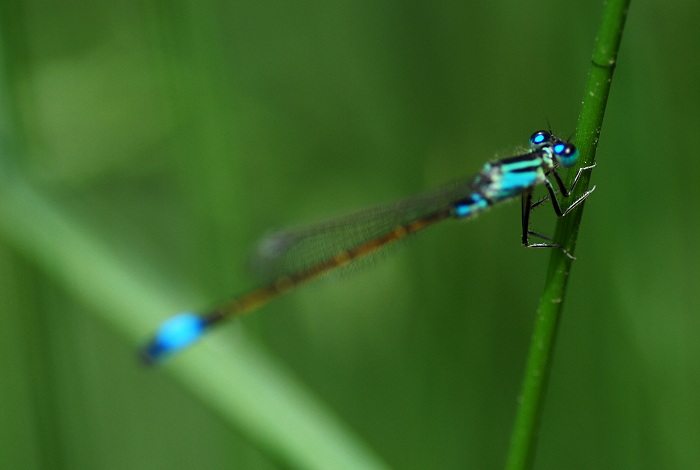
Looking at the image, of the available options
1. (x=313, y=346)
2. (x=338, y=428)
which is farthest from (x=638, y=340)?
(x=313, y=346)

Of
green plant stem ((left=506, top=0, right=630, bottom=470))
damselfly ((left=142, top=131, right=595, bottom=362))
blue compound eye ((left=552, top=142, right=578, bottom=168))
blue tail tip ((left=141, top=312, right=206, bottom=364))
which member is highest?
damselfly ((left=142, top=131, right=595, bottom=362))

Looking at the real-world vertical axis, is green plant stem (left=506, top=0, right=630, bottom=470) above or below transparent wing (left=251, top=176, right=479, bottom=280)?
below

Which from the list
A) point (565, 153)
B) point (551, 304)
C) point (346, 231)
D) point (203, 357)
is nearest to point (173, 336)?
point (203, 357)

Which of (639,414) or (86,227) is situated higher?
(86,227)

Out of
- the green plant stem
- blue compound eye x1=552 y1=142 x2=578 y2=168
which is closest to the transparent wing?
blue compound eye x1=552 y1=142 x2=578 y2=168

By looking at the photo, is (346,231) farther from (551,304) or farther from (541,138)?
(551,304)

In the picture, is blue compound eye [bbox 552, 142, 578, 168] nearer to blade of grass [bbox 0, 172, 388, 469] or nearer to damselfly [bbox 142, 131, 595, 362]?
damselfly [bbox 142, 131, 595, 362]

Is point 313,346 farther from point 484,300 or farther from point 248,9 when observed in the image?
point 248,9

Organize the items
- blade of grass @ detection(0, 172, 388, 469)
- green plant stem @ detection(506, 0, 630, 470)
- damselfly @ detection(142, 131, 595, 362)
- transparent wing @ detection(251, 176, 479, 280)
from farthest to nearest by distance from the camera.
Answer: transparent wing @ detection(251, 176, 479, 280) → damselfly @ detection(142, 131, 595, 362) → blade of grass @ detection(0, 172, 388, 469) → green plant stem @ detection(506, 0, 630, 470)
